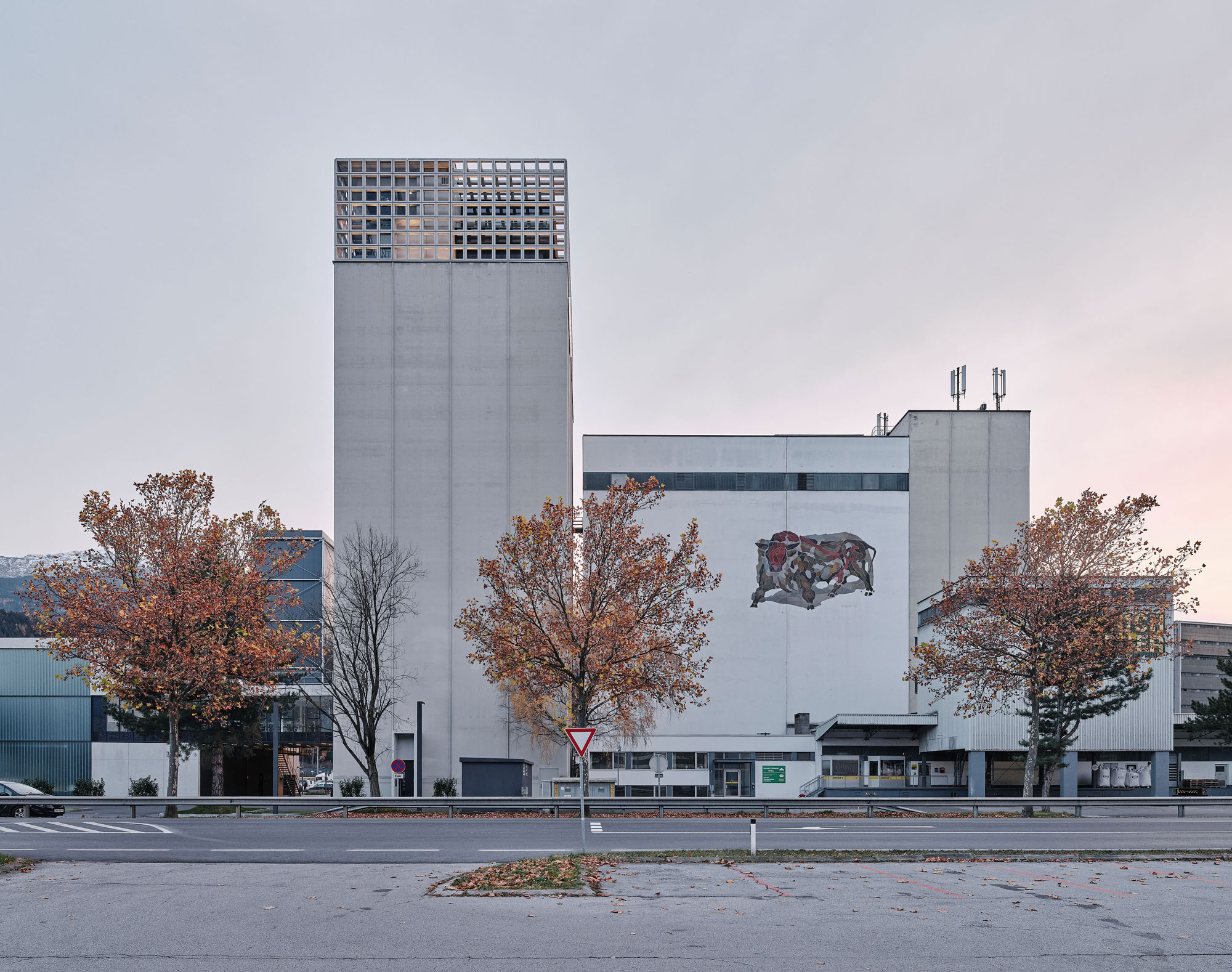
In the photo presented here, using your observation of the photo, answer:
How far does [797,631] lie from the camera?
6234cm

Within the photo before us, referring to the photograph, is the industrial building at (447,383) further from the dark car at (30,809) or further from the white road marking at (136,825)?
the white road marking at (136,825)

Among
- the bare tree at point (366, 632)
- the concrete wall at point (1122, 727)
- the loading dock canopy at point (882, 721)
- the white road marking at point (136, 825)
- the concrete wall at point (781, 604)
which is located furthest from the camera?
the concrete wall at point (781, 604)

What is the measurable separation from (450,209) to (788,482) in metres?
27.0

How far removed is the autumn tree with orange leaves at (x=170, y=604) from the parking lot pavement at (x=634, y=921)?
15709mm

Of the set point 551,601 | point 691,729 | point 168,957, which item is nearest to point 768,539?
point 691,729

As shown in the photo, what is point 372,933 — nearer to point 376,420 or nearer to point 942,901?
point 942,901

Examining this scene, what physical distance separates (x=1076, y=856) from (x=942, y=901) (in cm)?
726

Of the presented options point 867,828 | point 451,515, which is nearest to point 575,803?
point 867,828

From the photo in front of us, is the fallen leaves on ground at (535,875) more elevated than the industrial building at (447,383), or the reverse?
the industrial building at (447,383)

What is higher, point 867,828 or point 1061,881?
point 1061,881

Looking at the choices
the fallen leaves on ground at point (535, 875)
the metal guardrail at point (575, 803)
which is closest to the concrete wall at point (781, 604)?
the metal guardrail at point (575, 803)

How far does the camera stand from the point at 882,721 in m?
56.1

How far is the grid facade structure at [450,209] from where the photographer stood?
57.7 meters

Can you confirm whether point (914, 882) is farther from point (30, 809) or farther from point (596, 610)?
point (30, 809)
